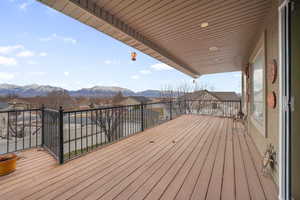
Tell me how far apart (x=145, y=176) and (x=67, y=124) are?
375cm

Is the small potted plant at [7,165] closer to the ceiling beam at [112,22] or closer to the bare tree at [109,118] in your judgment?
the bare tree at [109,118]

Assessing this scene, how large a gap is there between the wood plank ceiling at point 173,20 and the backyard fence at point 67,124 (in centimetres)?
168

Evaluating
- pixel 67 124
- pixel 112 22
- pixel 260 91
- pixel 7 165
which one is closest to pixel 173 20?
pixel 112 22

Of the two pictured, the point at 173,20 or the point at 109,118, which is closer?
the point at 173,20

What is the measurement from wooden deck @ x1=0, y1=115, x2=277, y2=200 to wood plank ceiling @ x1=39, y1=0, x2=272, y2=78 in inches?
97.5

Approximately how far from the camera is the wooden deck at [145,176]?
5.00 feet

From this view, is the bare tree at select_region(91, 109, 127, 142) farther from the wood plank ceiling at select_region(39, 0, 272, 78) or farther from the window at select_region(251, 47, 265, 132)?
the window at select_region(251, 47, 265, 132)

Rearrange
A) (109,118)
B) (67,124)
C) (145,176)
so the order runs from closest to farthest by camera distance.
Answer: (145,176) < (67,124) < (109,118)

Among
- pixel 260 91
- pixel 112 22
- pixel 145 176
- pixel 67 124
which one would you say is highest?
pixel 112 22

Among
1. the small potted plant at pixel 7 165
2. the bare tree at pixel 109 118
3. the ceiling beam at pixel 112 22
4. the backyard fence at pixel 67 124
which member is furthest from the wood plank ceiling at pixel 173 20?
the small potted plant at pixel 7 165

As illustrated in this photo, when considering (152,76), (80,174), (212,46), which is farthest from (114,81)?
(80,174)

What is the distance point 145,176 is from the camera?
1.89 metres

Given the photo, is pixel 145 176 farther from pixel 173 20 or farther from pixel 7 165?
pixel 173 20

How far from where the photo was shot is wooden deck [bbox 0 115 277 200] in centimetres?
152
